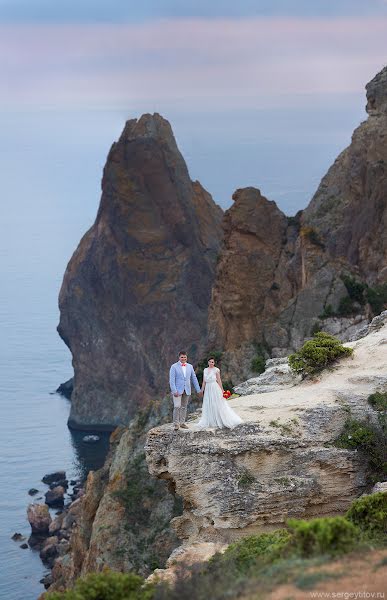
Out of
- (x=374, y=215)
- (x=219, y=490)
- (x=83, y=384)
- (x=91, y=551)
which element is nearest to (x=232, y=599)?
A: (x=219, y=490)

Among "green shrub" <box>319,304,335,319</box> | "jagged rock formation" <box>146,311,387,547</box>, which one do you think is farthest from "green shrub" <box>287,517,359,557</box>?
"green shrub" <box>319,304,335,319</box>

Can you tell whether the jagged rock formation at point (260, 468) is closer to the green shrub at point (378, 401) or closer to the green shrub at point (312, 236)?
the green shrub at point (378, 401)

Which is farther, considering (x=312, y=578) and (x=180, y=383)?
(x=180, y=383)

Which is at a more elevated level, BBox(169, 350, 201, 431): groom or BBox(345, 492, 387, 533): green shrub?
BBox(169, 350, 201, 431): groom

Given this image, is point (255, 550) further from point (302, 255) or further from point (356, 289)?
point (302, 255)

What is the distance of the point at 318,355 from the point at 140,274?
407 ft

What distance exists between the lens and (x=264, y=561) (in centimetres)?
2530

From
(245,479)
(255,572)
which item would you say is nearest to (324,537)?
(255,572)

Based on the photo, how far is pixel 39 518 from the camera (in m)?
106

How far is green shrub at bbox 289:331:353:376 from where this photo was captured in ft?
124

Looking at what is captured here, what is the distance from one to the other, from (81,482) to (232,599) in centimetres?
10351

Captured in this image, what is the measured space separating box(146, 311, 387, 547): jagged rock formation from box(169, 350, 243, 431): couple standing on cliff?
280mm

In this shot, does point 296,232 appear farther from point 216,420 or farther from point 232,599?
point 232,599

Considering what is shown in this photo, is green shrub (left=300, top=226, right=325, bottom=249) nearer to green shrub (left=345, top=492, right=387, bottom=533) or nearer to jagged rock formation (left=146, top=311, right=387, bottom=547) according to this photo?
jagged rock formation (left=146, top=311, right=387, bottom=547)
